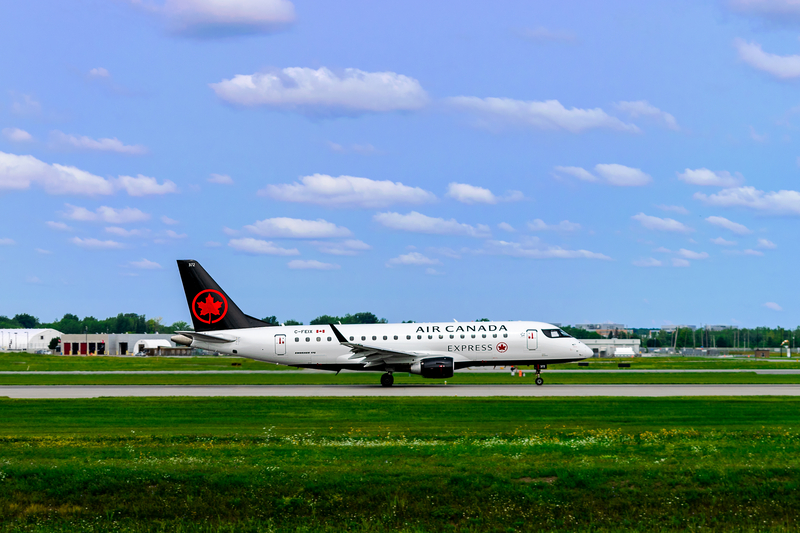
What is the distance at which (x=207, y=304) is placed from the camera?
49.9 metres

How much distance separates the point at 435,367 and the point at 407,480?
28.6m

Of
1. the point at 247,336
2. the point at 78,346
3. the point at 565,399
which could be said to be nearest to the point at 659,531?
the point at 565,399

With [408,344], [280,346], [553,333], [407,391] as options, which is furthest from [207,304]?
[553,333]

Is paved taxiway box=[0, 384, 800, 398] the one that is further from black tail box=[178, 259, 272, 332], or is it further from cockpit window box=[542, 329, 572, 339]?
black tail box=[178, 259, 272, 332]

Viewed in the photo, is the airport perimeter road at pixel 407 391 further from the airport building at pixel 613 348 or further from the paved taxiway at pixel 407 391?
the airport building at pixel 613 348

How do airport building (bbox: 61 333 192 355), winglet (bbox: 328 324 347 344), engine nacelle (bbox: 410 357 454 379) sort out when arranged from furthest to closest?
airport building (bbox: 61 333 192 355) < winglet (bbox: 328 324 347 344) < engine nacelle (bbox: 410 357 454 379)

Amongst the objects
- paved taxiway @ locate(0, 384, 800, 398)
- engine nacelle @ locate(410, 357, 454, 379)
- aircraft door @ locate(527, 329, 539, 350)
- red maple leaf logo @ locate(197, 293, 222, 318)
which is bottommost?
paved taxiway @ locate(0, 384, 800, 398)

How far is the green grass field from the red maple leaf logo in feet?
84.2

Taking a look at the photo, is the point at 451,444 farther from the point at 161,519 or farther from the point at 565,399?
the point at 565,399

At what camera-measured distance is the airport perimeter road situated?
4022 cm

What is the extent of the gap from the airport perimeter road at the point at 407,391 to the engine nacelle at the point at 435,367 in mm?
875

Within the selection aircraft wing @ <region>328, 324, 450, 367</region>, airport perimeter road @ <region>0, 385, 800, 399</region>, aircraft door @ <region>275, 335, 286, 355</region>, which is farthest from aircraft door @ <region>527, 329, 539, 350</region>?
aircraft door @ <region>275, 335, 286, 355</region>

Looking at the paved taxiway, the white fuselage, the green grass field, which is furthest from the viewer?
the white fuselage

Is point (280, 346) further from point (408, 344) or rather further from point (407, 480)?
point (407, 480)
